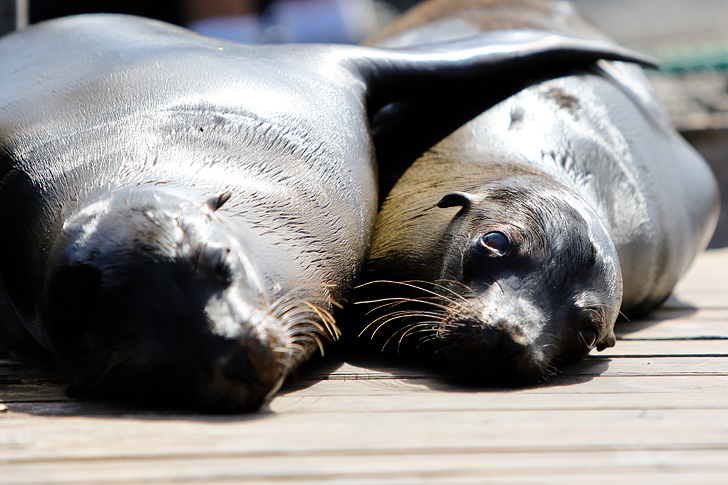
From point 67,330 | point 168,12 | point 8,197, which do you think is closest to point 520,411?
point 67,330

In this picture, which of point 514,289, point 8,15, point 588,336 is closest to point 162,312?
point 514,289

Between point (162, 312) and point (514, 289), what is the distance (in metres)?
1.21

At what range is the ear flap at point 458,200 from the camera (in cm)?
329

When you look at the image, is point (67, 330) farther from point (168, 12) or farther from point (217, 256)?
point (168, 12)

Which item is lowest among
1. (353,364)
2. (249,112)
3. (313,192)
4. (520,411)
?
(353,364)

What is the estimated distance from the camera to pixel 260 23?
12.4m

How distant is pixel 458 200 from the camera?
331cm

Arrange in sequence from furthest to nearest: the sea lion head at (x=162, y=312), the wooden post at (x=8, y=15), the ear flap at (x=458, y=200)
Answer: the wooden post at (x=8, y=15), the ear flap at (x=458, y=200), the sea lion head at (x=162, y=312)

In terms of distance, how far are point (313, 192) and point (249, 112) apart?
1.25ft

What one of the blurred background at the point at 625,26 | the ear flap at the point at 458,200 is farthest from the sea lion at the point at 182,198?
the blurred background at the point at 625,26

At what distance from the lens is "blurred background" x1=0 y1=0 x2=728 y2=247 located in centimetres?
770

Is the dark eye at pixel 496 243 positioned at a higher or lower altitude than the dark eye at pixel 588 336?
higher

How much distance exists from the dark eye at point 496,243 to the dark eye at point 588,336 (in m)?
0.38

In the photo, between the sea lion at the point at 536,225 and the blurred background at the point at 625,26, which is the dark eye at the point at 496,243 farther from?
the blurred background at the point at 625,26
